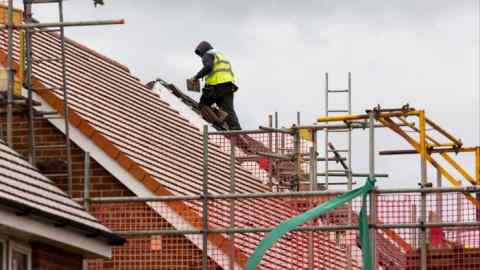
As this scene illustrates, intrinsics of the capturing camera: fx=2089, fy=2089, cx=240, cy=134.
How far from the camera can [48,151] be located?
27.7 m

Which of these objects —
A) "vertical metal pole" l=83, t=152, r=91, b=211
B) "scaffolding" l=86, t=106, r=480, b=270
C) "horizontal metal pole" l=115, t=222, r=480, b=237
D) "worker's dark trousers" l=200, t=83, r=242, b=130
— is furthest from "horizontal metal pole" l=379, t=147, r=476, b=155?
"worker's dark trousers" l=200, t=83, r=242, b=130

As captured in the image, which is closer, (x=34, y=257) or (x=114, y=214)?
(x=34, y=257)

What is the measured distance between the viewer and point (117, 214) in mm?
27125

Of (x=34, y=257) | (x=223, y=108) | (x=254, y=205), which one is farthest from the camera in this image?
(x=223, y=108)

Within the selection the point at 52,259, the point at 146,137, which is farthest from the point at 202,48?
the point at 52,259

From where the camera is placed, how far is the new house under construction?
1007 inches

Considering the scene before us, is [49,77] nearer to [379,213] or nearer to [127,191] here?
[127,191]

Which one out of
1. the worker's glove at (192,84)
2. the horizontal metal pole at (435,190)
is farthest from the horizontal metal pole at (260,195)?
the worker's glove at (192,84)

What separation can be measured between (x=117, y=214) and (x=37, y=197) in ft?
11.9

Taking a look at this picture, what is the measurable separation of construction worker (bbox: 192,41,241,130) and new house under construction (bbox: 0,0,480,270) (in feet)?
6.43

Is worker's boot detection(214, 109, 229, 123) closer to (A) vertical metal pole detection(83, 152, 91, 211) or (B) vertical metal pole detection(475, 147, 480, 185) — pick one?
(A) vertical metal pole detection(83, 152, 91, 211)

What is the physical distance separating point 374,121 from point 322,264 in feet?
7.07

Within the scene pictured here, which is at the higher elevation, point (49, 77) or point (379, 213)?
point (49, 77)

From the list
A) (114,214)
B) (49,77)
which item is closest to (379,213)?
(114,214)
